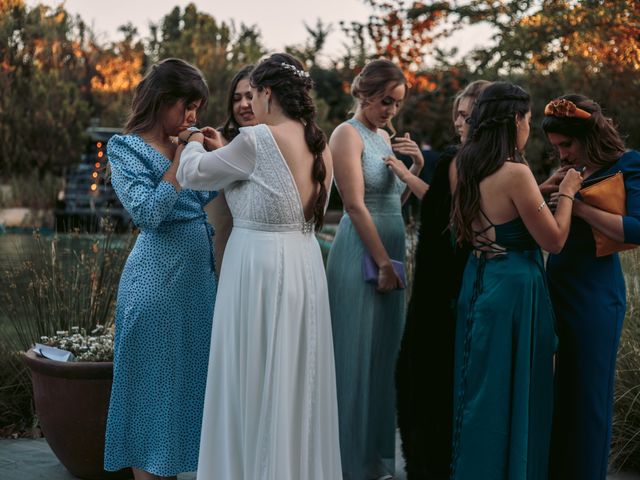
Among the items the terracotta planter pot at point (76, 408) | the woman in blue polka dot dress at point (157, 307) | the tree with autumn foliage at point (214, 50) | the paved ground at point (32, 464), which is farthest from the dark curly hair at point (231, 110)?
the tree with autumn foliage at point (214, 50)

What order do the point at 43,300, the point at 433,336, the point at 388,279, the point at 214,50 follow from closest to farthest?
the point at 433,336, the point at 388,279, the point at 43,300, the point at 214,50

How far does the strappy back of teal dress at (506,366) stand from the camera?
326 cm

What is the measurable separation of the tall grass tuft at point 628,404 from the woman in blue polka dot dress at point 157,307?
2.44 m

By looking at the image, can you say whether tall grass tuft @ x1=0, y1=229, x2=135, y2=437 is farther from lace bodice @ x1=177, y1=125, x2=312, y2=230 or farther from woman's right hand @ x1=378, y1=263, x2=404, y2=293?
lace bodice @ x1=177, y1=125, x2=312, y2=230

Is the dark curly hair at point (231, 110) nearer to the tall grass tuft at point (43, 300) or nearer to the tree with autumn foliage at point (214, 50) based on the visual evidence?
the tall grass tuft at point (43, 300)

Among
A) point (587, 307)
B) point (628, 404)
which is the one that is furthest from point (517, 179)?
point (628, 404)

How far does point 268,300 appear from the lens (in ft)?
10.7

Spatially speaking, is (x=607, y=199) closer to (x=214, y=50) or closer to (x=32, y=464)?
(x=32, y=464)

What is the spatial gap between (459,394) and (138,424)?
1.37 metres

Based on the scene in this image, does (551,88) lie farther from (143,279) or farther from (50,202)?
(143,279)

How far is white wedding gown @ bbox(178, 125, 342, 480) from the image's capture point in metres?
3.18

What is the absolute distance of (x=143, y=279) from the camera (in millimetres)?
3395

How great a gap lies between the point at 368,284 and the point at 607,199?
133 centimetres

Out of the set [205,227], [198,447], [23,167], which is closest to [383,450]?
[198,447]
